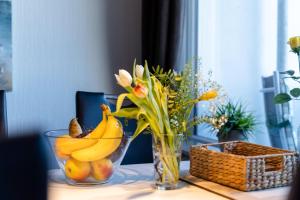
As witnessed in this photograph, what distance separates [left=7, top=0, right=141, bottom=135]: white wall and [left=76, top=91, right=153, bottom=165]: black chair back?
41.4 inches

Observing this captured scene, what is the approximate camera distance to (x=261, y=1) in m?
2.61

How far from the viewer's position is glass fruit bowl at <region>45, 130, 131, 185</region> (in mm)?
1388

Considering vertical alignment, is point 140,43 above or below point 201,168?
above

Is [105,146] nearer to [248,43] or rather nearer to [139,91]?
[139,91]

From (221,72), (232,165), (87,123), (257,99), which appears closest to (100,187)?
(232,165)

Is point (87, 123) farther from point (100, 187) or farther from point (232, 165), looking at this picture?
point (232, 165)

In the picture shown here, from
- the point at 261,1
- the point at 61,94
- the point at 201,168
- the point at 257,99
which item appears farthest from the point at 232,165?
the point at 61,94

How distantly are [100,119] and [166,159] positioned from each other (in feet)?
2.91

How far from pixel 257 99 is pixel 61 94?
1465mm

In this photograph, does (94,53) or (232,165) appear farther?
(94,53)

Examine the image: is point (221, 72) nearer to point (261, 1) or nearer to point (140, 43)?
point (261, 1)

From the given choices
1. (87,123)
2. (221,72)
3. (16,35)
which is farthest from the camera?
(16,35)

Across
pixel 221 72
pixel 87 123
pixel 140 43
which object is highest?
pixel 140 43

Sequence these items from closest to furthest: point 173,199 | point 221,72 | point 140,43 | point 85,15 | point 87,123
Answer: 1. point 173,199
2. point 87,123
3. point 221,72
4. point 85,15
5. point 140,43
